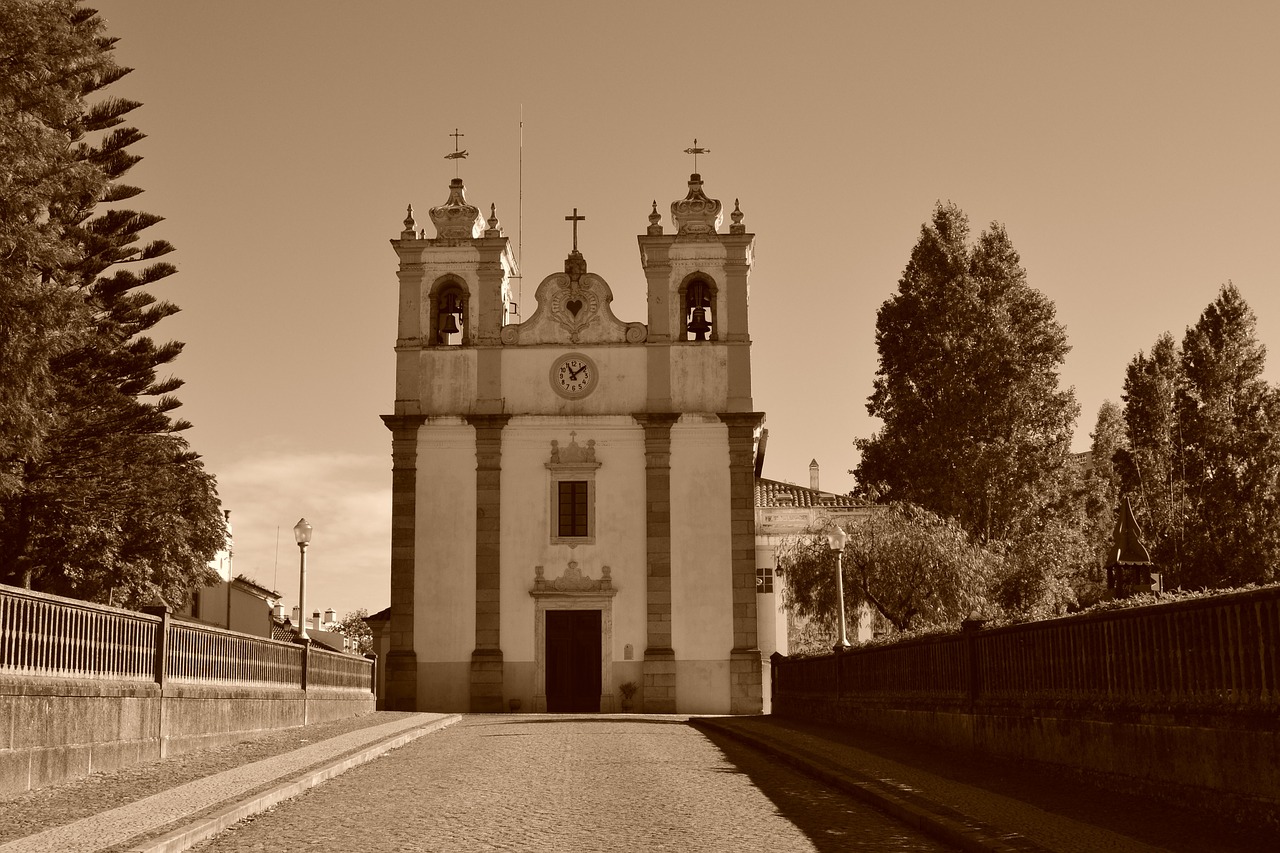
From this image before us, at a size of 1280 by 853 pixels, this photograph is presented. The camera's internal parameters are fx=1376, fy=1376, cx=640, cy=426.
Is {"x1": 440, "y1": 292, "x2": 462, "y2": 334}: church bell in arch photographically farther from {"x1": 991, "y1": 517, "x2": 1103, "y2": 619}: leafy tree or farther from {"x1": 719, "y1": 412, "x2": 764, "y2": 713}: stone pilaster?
{"x1": 991, "y1": 517, "x2": 1103, "y2": 619}: leafy tree

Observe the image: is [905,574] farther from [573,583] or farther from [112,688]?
[112,688]

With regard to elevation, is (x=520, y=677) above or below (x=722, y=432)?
A: below

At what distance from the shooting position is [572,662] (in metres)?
34.4

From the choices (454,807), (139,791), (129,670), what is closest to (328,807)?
(454,807)

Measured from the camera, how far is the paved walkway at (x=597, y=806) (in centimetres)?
800

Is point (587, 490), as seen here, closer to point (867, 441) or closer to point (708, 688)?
point (708, 688)

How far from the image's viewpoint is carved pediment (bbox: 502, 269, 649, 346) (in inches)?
1420

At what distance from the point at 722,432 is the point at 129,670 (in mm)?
22735

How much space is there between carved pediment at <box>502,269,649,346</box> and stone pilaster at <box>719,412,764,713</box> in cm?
369

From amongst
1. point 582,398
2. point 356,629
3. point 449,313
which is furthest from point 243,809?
point 356,629

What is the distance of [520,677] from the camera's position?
3416cm

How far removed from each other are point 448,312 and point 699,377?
22.8ft

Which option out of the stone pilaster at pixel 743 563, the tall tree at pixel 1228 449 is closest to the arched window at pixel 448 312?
the stone pilaster at pixel 743 563

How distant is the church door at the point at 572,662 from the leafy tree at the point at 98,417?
848cm
